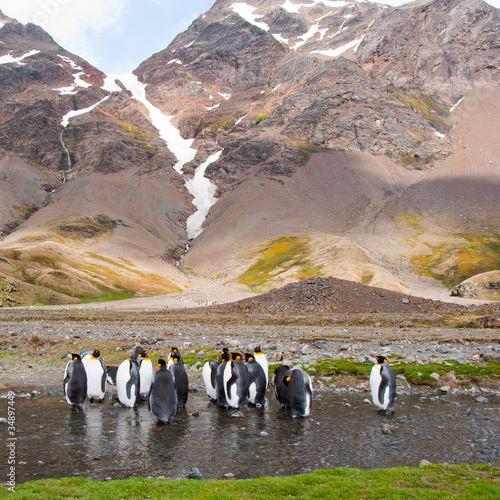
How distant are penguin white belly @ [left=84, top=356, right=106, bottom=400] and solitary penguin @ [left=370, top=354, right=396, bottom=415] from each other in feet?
31.1

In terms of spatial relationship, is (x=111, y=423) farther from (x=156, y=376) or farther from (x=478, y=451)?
(x=478, y=451)

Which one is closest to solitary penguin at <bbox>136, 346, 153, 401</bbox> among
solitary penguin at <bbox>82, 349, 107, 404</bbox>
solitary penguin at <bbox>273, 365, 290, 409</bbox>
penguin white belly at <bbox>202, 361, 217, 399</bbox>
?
solitary penguin at <bbox>82, 349, 107, 404</bbox>

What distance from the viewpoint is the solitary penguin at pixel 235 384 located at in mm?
13531

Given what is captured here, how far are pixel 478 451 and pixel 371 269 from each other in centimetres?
7450

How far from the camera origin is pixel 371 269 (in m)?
82.0

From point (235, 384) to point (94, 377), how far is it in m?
5.11

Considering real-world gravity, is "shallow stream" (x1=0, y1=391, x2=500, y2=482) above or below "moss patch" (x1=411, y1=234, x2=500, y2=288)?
below

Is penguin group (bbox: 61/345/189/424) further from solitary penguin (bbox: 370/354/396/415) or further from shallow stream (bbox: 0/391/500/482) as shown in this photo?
solitary penguin (bbox: 370/354/396/415)

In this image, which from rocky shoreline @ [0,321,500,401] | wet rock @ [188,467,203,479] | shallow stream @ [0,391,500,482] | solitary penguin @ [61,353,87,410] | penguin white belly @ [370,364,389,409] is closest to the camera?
wet rock @ [188,467,203,479]

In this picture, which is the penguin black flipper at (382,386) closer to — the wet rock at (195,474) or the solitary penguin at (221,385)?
the solitary penguin at (221,385)

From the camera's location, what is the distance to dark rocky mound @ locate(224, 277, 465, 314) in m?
47.1

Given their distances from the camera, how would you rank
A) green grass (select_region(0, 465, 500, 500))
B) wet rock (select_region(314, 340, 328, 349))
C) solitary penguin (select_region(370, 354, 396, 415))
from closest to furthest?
green grass (select_region(0, 465, 500, 500)), solitary penguin (select_region(370, 354, 396, 415)), wet rock (select_region(314, 340, 328, 349))

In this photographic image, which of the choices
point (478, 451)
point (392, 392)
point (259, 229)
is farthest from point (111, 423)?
point (259, 229)

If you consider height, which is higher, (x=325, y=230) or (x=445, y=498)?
(x=325, y=230)
